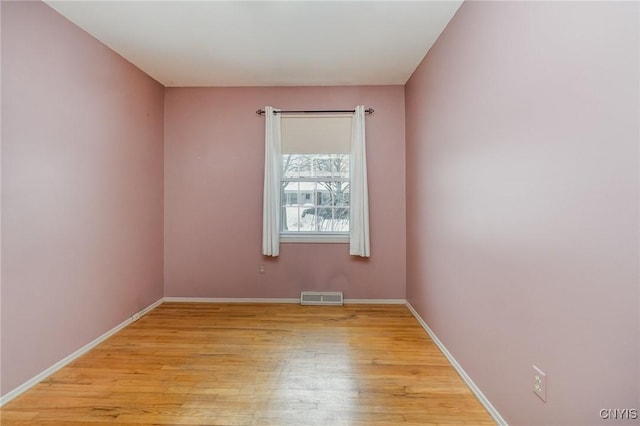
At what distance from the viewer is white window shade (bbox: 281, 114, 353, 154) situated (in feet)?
11.8

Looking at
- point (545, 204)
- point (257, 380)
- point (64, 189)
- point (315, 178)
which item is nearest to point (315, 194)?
point (315, 178)

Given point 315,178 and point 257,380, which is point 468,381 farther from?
point 315,178

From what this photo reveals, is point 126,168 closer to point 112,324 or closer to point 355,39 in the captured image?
point 112,324

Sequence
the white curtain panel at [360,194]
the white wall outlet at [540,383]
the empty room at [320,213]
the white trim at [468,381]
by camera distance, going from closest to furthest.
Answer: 1. the empty room at [320,213]
2. the white wall outlet at [540,383]
3. the white trim at [468,381]
4. the white curtain panel at [360,194]

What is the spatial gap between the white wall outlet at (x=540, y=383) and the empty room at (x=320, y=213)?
0.5 inches

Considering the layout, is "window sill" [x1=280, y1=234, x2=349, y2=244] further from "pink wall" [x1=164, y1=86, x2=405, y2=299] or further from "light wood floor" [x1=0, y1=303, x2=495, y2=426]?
"light wood floor" [x1=0, y1=303, x2=495, y2=426]

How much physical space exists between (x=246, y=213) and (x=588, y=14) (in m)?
3.33

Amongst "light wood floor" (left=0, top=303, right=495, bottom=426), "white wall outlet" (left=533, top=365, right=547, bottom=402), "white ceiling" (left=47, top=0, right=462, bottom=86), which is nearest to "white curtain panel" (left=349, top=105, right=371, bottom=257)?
"white ceiling" (left=47, top=0, right=462, bottom=86)

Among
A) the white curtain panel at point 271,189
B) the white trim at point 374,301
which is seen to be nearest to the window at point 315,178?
the white curtain panel at point 271,189

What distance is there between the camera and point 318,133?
3.62m

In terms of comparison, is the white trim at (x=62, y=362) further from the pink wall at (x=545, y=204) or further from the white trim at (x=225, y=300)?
the pink wall at (x=545, y=204)

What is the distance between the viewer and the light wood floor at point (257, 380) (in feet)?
5.58

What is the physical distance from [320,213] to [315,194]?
0.83ft

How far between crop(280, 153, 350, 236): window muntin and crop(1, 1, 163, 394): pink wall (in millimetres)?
1674
